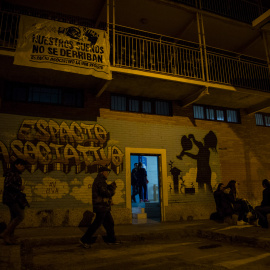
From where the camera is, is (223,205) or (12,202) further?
(223,205)

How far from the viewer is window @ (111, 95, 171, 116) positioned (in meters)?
9.78

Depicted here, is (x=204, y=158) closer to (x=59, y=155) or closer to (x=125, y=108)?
(x=125, y=108)

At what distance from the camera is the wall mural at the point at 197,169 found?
32.0 feet

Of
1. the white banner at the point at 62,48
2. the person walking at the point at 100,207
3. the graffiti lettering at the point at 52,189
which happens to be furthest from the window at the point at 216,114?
the person walking at the point at 100,207

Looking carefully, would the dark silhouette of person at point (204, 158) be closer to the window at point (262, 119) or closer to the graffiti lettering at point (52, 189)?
the window at point (262, 119)

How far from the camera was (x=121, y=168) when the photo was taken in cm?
895

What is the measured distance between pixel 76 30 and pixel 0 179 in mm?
5103

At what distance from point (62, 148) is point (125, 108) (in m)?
2.94

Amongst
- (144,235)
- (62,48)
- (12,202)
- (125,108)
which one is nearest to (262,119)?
(125,108)

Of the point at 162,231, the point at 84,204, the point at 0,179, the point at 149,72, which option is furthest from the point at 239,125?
the point at 0,179

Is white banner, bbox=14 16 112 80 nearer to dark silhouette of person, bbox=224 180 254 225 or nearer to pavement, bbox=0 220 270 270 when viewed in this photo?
pavement, bbox=0 220 270 270

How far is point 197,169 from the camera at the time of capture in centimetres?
1019

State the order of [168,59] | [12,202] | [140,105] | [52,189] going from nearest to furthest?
Result: [12,202]
[52,189]
[168,59]
[140,105]

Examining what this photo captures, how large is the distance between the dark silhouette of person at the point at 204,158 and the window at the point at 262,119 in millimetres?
3338
